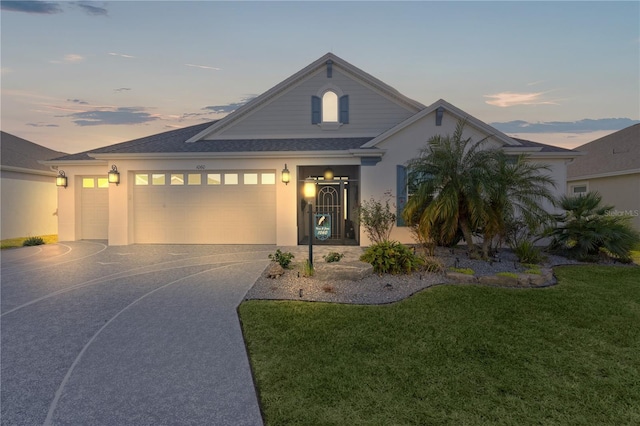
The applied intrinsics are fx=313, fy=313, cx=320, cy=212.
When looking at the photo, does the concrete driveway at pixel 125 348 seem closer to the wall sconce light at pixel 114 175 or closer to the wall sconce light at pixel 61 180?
the wall sconce light at pixel 114 175

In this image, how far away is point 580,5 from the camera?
1081cm

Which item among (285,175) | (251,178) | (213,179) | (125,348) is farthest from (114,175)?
(125,348)

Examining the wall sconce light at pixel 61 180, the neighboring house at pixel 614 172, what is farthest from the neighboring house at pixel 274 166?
the neighboring house at pixel 614 172

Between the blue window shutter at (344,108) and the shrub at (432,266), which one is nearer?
the shrub at (432,266)

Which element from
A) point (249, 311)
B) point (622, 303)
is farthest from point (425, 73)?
point (249, 311)

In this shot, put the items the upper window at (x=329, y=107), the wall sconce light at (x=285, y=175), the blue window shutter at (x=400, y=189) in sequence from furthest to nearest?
1. the upper window at (x=329, y=107)
2. the wall sconce light at (x=285, y=175)
3. the blue window shutter at (x=400, y=189)

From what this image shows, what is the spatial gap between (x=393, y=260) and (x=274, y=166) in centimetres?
622

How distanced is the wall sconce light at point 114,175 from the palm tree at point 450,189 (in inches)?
420

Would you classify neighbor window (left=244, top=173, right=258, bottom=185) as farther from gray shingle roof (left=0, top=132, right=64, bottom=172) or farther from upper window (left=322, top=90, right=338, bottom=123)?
gray shingle roof (left=0, top=132, right=64, bottom=172)

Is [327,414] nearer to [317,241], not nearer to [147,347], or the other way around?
[147,347]

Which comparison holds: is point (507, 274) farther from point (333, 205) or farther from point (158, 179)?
point (158, 179)

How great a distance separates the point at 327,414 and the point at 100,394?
2316 millimetres

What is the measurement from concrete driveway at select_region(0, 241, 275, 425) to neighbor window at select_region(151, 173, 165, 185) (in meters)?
4.77

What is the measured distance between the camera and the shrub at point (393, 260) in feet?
24.2
